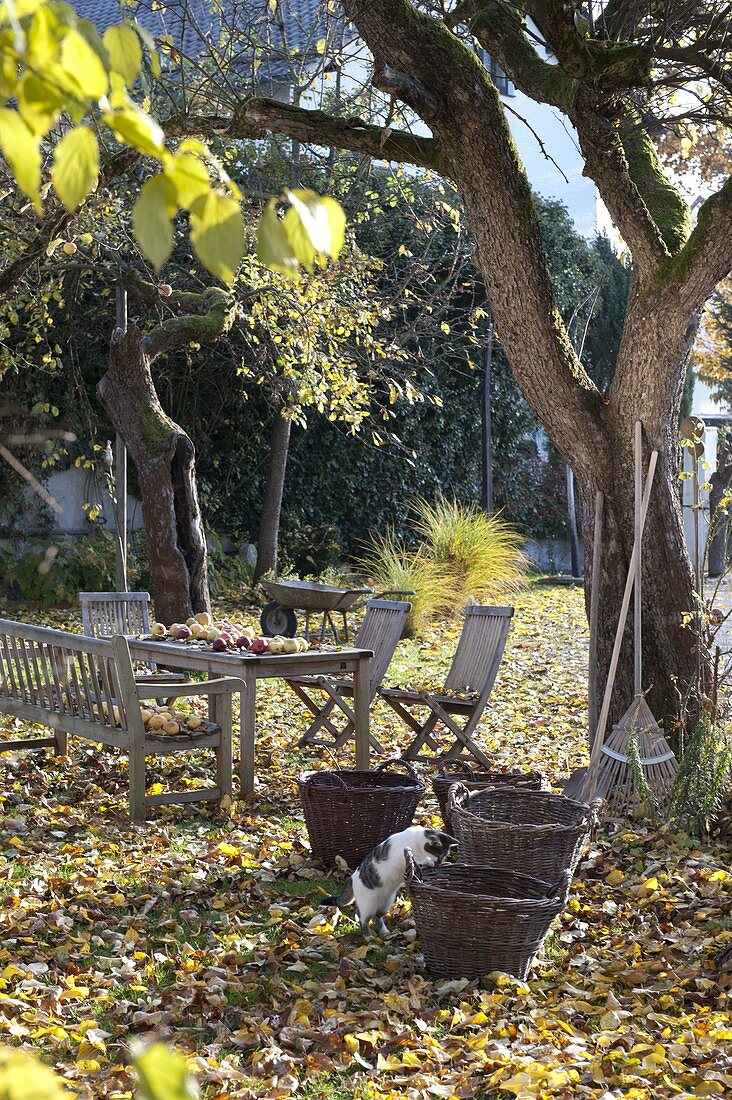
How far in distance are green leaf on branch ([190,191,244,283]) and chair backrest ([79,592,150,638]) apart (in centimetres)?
765

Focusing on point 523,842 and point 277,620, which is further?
point 277,620

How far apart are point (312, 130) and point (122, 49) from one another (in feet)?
18.1

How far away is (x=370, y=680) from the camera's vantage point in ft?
24.5

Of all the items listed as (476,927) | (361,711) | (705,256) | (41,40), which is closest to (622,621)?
(361,711)

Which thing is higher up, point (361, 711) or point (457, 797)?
point (361, 711)

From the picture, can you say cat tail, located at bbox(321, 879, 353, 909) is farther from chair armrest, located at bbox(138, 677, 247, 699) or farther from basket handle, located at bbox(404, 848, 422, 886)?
chair armrest, located at bbox(138, 677, 247, 699)

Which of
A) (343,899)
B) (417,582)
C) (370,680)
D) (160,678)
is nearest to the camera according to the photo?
(343,899)

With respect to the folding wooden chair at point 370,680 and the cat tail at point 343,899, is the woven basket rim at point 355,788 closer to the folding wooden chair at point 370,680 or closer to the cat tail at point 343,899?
the cat tail at point 343,899

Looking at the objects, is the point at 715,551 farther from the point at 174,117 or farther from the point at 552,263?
the point at 174,117

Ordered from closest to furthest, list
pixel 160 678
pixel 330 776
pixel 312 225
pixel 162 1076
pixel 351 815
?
pixel 162 1076 → pixel 312 225 → pixel 351 815 → pixel 330 776 → pixel 160 678

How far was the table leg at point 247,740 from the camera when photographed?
657 cm

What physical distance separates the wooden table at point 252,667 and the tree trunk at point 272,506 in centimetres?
765

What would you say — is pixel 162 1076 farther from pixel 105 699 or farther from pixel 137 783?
pixel 105 699

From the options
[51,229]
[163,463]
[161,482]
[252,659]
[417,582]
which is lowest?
[252,659]
